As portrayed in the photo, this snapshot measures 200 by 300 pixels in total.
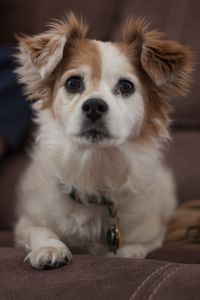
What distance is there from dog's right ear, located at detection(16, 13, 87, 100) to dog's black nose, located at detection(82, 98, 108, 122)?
18cm

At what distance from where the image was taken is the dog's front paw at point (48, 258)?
1.20m

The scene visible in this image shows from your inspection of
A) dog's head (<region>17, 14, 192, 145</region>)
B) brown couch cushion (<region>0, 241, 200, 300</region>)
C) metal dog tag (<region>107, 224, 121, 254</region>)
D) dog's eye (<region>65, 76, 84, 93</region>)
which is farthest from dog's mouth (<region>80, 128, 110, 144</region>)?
brown couch cushion (<region>0, 241, 200, 300</region>)

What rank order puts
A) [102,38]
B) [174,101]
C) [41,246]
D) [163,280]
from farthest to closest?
[102,38], [174,101], [41,246], [163,280]

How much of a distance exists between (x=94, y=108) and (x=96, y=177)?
254 mm

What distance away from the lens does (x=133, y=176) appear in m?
1.61

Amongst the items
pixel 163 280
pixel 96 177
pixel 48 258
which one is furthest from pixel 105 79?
pixel 163 280

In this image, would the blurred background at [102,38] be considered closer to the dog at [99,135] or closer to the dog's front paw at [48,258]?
the dog at [99,135]

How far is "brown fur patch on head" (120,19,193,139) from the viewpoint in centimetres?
151

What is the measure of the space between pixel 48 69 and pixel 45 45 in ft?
0.23

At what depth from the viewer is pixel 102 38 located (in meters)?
2.04

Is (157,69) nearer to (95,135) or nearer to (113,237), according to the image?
(95,135)

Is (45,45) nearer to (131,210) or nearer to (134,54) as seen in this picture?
(134,54)

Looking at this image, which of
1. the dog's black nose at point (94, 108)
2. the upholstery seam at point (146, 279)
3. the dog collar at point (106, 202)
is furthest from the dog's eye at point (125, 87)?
the upholstery seam at point (146, 279)

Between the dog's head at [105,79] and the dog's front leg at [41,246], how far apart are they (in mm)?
257
